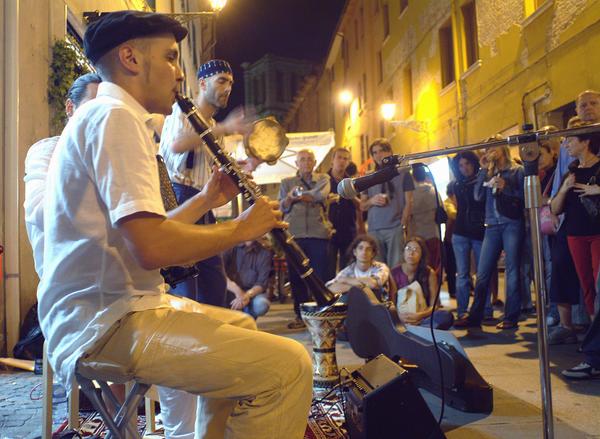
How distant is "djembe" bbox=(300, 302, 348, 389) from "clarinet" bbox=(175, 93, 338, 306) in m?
1.14

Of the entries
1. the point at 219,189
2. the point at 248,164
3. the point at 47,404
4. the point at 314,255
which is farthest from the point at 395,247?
the point at 47,404

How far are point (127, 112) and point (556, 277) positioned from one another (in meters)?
4.37

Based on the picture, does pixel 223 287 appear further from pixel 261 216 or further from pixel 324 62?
pixel 324 62

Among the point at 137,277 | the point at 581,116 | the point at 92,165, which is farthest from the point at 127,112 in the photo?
the point at 581,116

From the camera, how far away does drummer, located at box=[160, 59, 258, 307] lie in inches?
121

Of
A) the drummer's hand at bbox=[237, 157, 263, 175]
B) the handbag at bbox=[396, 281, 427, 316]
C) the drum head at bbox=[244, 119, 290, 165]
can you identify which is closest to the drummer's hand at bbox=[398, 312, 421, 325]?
the handbag at bbox=[396, 281, 427, 316]

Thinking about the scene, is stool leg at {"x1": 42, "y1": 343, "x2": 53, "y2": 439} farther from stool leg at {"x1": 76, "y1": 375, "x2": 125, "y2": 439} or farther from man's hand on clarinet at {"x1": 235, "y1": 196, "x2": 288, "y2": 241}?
man's hand on clarinet at {"x1": 235, "y1": 196, "x2": 288, "y2": 241}

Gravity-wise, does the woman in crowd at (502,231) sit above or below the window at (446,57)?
below

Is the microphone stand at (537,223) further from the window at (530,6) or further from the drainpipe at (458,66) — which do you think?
the drainpipe at (458,66)

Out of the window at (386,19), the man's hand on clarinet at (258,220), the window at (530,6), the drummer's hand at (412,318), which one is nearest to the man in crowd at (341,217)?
the drummer's hand at (412,318)

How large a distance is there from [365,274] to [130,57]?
4.06 m

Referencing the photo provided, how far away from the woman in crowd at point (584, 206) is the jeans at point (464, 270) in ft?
5.02

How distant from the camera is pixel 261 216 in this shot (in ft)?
5.55

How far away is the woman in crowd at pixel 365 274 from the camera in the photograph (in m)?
5.25
